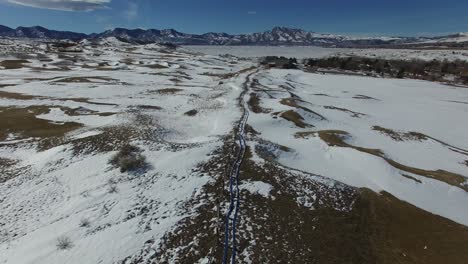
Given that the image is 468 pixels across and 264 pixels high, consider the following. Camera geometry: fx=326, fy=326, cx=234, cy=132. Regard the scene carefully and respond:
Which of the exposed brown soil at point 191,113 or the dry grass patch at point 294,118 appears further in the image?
the exposed brown soil at point 191,113

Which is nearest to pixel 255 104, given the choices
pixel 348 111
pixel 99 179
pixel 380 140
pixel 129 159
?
pixel 348 111

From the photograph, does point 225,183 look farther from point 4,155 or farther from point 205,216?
point 4,155

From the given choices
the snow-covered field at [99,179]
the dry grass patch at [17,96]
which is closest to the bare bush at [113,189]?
the snow-covered field at [99,179]

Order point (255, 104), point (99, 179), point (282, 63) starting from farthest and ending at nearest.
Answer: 1. point (282, 63)
2. point (255, 104)
3. point (99, 179)

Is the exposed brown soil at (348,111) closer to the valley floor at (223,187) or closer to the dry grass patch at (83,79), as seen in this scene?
the valley floor at (223,187)

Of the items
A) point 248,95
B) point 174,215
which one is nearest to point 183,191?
point 174,215

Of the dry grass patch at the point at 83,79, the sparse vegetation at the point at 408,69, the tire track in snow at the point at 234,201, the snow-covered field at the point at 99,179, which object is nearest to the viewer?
the tire track in snow at the point at 234,201

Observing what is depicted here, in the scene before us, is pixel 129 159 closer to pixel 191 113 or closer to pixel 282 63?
pixel 191 113
